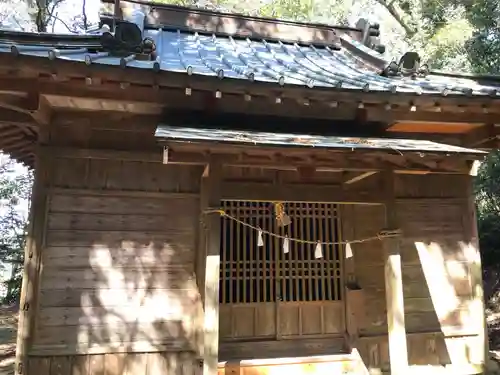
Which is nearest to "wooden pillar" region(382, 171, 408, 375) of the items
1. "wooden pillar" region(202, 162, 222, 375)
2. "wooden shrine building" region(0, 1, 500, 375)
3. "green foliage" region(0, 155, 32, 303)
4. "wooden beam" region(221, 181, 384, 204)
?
"wooden shrine building" region(0, 1, 500, 375)

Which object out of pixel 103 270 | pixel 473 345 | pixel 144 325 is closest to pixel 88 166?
pixel 103 270

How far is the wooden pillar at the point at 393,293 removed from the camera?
15.2ft

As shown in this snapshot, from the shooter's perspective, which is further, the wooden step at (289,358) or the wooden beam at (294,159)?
the wooden step at (289,358)

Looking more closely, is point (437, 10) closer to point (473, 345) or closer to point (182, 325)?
point (473, 345)

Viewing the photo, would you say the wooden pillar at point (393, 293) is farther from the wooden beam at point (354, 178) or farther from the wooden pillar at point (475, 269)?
the wooden pillar at point (475, 269)

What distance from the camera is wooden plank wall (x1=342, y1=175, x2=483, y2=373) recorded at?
5727 mm

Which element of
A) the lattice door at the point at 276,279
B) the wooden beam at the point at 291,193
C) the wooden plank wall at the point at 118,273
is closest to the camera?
the wooden beam at the point at 291,193

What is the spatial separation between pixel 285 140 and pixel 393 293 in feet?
7.51

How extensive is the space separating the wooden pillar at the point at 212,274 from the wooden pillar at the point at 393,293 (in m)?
2.09

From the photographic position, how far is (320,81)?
511cm

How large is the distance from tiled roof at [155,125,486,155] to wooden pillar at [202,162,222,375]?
405mm

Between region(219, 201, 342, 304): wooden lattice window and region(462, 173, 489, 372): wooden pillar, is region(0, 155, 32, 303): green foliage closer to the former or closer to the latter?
region(219, 201, 342, 304): wooden lattice window

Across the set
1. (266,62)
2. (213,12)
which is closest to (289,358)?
(266,62)

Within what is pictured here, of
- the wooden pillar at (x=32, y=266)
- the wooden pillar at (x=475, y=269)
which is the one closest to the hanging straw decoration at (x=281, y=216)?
the wooden pillar at (x=32, y=266)
